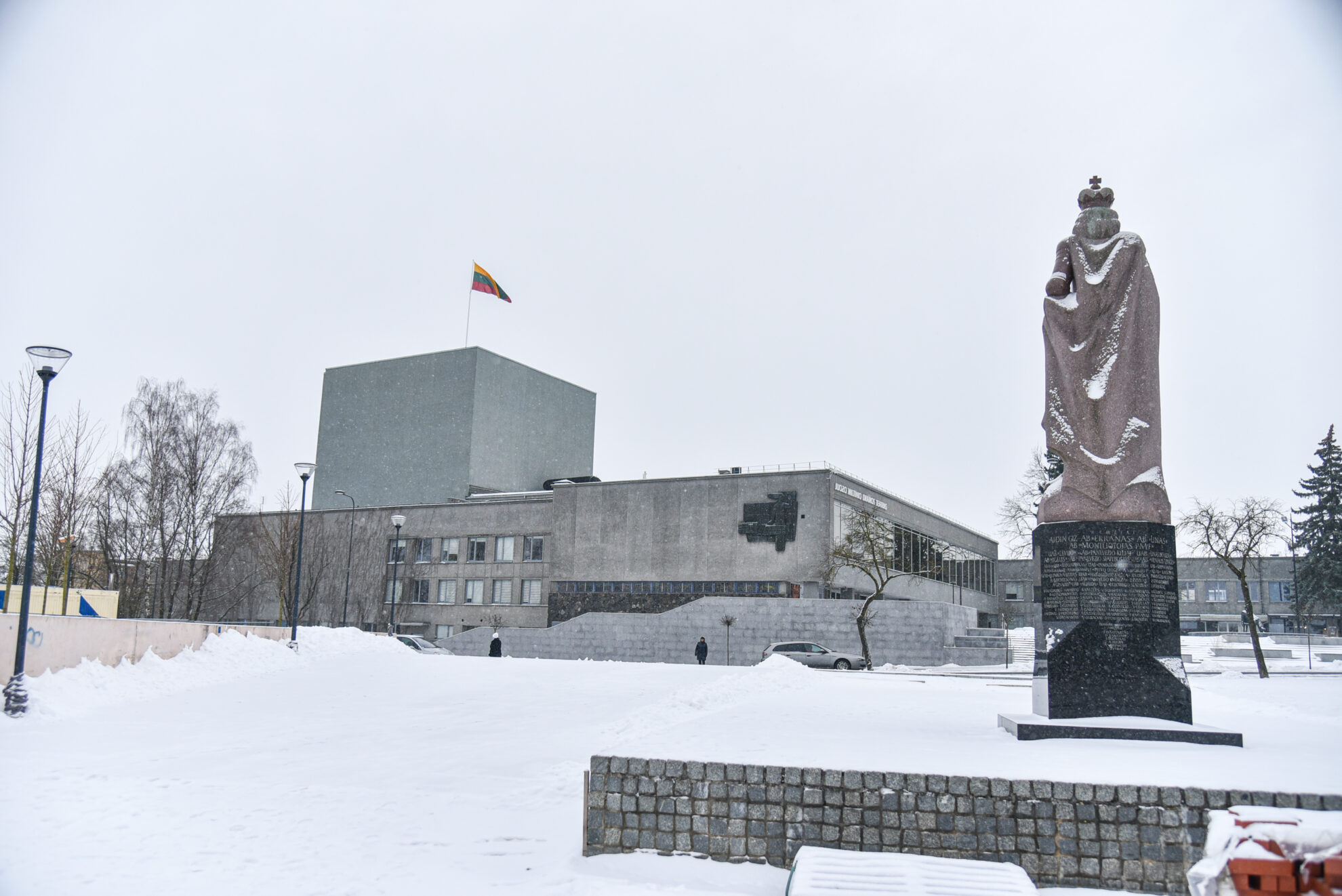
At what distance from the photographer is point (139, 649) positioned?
17.1 meters

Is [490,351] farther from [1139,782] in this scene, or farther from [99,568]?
[1139,782]

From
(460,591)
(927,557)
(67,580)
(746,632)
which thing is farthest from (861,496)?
(67,580)

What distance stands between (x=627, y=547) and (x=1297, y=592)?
4353cm

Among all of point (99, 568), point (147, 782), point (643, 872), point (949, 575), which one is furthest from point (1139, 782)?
point (949, 575)

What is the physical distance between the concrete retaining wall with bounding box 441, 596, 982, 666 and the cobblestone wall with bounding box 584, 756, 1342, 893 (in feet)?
111

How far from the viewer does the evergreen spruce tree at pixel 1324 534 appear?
54.6 m

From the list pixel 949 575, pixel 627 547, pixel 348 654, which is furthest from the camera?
pixel 949 575

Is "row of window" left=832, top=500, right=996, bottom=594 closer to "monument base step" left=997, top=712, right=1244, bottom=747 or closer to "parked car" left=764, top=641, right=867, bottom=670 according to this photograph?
"parked car" left=764, top=641, right=867, bottom=670

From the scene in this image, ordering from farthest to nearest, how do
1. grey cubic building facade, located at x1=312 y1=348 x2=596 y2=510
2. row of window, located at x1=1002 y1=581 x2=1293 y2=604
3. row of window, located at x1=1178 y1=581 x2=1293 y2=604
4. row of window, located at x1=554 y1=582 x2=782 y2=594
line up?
row of window, located at x1=1178 y1=581 x2=1293 y2=604 < row of window, located at x1=1002 y1=581 x2=1293 y2=604 < grey cubic building facade, located at x1=312 y1=348 x2=596 y2=510 < row of window, located at x1=554 y1=582 x2=782 y2=594

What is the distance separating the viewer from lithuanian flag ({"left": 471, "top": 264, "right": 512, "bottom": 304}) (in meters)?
54.2

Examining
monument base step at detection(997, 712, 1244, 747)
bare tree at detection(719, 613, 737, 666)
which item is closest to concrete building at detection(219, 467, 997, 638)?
bare tree at detection(719, 613, 737, 666)

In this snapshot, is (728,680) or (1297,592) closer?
(728,680)

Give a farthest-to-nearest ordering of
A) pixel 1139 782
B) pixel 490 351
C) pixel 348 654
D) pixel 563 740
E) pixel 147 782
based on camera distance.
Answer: pixel 490 351 < pixel 348 654 < pixel 563 740 < pixel 147 782 < pixel 1139 782

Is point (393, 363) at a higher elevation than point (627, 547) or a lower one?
higher
